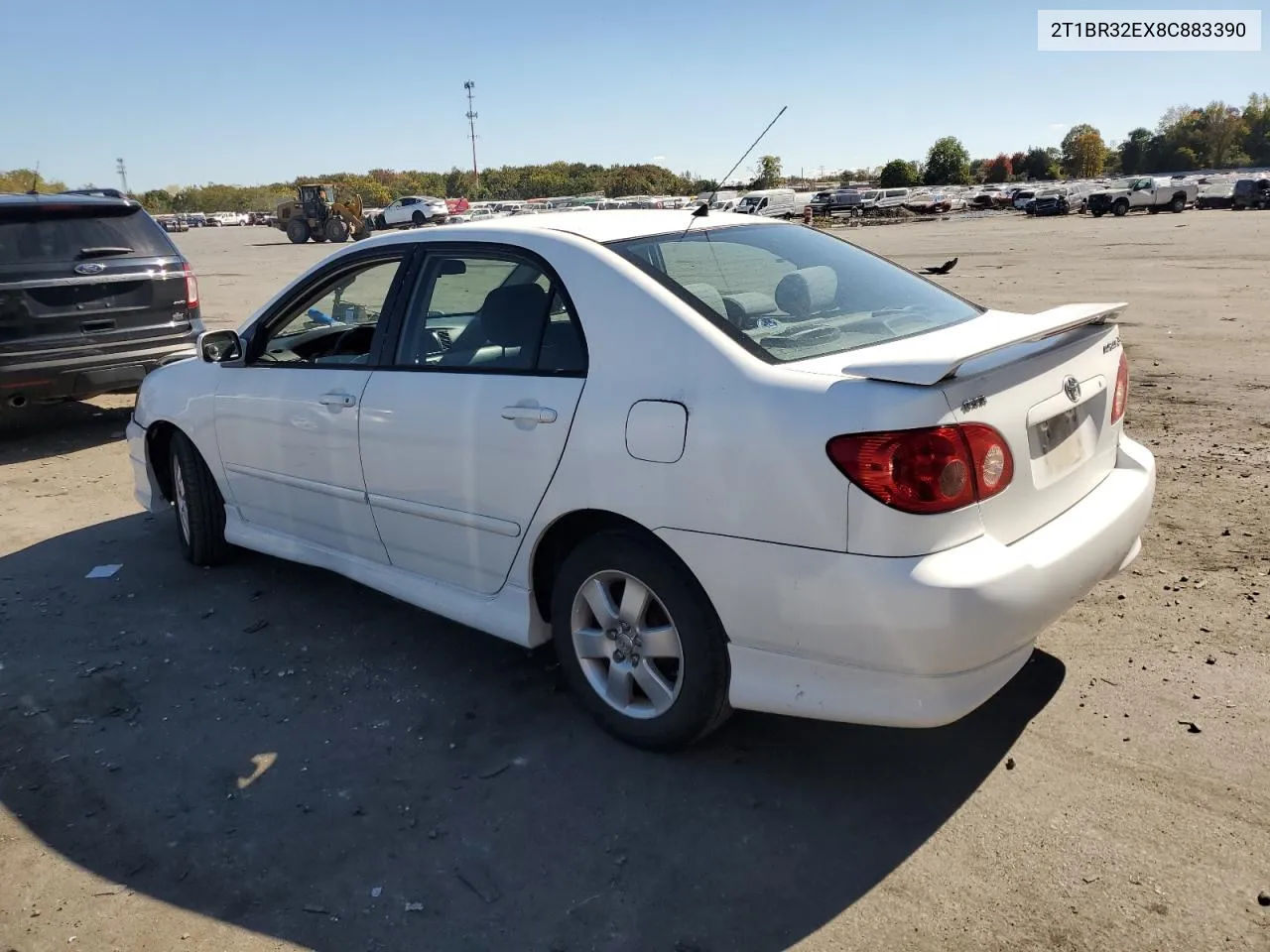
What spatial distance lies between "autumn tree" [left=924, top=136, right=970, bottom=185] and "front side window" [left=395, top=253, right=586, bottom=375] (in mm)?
117171

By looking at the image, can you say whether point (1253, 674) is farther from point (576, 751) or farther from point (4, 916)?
point (4, 916)

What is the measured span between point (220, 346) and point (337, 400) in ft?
3.40

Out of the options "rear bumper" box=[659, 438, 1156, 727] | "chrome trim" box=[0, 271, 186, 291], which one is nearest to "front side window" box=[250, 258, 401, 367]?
"rear bumper" box=[659, 438, 1156, 727]

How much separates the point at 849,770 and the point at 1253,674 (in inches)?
61.0

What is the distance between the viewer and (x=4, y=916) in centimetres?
263

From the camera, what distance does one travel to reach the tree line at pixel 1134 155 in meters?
108

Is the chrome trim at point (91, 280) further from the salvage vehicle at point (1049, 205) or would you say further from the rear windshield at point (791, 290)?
the salvage vehicle at point (1049, 205)

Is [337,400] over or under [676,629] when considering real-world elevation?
over

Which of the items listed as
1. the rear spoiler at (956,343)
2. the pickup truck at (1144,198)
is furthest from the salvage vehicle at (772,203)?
the rear spoiler at (956,343)

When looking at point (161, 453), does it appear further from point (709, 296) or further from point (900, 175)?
point (900, 175)

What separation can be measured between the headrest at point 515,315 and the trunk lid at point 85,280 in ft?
18.0

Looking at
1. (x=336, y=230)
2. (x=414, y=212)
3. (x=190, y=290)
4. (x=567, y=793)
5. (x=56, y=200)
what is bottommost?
(x=567, y=793)

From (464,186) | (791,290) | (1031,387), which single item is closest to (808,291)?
(791,290)

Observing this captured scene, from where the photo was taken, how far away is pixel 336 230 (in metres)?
44.6
